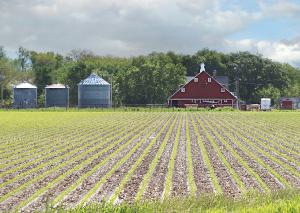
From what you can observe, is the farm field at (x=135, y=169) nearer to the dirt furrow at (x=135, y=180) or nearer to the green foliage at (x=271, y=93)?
the dirt furrow at (x=135, y=180)

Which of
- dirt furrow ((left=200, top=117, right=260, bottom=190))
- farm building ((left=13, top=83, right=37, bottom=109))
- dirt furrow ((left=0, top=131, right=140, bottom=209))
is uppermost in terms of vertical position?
farm building ((left=13, top=83, right=37, bottom=109))

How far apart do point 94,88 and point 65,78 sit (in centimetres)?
2052

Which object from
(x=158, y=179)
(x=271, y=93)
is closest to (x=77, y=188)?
(x=158, y=179)

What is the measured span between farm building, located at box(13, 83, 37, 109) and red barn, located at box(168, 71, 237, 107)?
29.7m

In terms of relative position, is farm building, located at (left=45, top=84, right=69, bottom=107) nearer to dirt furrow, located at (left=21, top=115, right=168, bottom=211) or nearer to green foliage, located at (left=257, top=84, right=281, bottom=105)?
green foliage, located at (left=257, top=84, right=281, bottom=105)

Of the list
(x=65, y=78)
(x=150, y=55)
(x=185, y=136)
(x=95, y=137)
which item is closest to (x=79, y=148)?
(x=95, y=137)

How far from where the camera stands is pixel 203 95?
115438 mm

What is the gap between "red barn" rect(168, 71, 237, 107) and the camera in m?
114

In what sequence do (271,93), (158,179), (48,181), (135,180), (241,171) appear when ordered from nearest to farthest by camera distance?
(48,181) < (135,180) < (158,179) < (241,171) < (271,93)

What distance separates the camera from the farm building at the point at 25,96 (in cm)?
12069

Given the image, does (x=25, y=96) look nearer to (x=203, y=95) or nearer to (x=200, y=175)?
(x=203, y=95)

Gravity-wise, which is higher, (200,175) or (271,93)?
(271,93)

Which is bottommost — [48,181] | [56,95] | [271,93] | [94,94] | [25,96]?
[48,181]

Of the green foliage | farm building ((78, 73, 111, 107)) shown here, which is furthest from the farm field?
the green foliage
